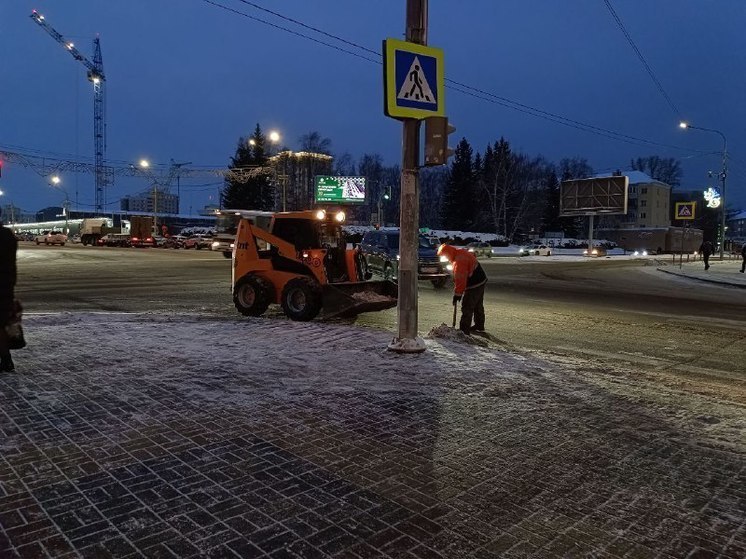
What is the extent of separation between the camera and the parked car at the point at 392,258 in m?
20.3

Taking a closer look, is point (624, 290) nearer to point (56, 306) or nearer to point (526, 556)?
point (56, 306)

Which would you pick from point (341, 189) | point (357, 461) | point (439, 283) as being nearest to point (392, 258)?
point (439, 283)

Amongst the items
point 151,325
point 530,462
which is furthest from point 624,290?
point 530,462

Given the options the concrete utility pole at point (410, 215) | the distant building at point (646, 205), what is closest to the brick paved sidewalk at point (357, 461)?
the concrete utility pole at point (410, 215)

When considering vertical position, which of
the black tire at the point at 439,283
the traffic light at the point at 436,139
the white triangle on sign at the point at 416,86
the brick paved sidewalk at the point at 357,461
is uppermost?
the white triangle on sign at the point at 416,86

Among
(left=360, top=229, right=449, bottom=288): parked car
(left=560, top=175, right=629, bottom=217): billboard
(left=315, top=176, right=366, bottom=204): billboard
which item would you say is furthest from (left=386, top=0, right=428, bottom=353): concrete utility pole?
(left=315, top=176, right=366, bottom=204): billboard

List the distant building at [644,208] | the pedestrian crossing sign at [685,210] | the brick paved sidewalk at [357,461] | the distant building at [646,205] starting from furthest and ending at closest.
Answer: the distant building at [646,205]
the distant building at [644,208]
the pedestrian crossing sign at [685,210]
the brick paved sidewalk at [357,461]

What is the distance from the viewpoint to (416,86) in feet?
24.9

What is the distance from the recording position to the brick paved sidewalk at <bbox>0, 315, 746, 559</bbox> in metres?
3.33

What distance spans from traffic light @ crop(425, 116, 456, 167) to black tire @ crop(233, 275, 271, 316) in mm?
5670

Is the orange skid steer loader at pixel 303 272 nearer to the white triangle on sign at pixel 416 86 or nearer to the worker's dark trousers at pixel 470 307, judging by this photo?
the worker's dark trousers at pixel 470 307

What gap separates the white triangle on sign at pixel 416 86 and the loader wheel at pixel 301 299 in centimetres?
476

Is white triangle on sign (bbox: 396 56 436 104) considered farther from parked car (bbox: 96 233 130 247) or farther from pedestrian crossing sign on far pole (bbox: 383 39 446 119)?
parked car (bbox: 96 233 130 247)

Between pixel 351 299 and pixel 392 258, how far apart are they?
10.4 meters
